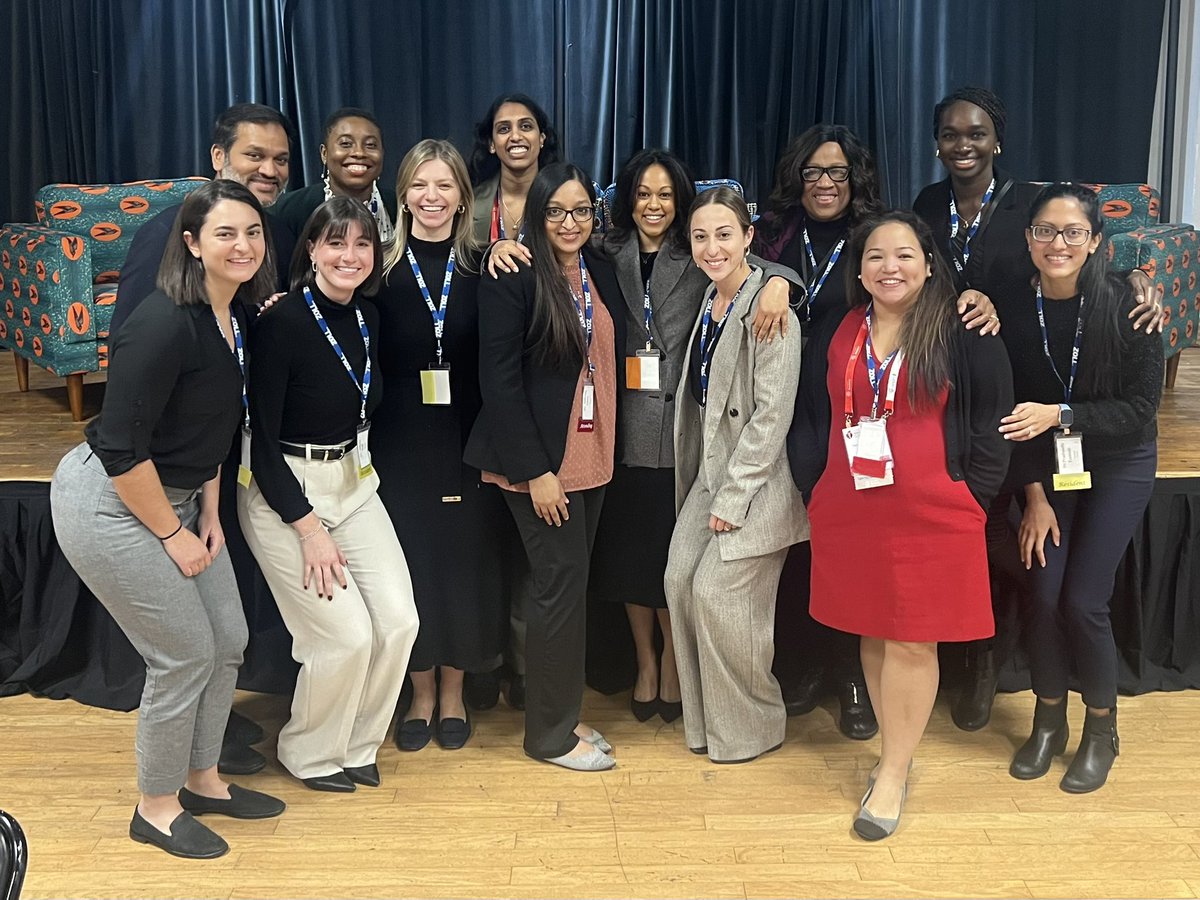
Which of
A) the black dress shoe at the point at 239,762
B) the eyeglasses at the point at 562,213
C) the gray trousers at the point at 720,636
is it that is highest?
the eyeglasses at the point at 562,213

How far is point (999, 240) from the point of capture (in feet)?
10.2

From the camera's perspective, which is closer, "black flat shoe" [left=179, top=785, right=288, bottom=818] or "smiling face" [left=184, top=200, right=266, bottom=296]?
"smiling face" [left=184, top=200, right=266, bottom=296]

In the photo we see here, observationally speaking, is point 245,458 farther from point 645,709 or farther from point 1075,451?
point 1075,451

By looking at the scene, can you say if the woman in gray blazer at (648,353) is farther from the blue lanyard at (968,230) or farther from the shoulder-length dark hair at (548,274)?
the blue lanyard at (968,230)

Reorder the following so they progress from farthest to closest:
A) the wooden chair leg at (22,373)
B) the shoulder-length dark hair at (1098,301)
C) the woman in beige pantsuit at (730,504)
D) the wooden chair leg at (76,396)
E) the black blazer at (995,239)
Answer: the wooden chair leg at (22,373)
the wooden chair leg at (76,396)
the black blazer at (995,239)
the woman in beige pantsuit at (730,504)
the shoulder-length dark hair at (1098,301)

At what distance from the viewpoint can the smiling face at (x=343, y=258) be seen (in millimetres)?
2631

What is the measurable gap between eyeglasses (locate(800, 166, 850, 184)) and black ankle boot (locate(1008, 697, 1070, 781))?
4.63 feet

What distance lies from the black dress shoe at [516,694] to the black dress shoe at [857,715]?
0.87m

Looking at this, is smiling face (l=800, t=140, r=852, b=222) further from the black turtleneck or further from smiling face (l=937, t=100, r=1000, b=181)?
the black turtleneck

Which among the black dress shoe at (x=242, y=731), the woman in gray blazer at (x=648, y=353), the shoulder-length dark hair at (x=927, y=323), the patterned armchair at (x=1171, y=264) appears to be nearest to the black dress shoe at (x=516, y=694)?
the woman in gray blazer at (x=648, y=353)

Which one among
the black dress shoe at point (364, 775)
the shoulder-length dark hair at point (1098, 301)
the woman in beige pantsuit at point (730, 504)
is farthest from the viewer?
the black dress shoe at point (364, 775)

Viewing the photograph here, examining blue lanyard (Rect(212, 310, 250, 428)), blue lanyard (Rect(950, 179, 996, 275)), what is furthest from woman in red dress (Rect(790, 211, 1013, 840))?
blue lanyard (Rect(212, 310, 250, 428))

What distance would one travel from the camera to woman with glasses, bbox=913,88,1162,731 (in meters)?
3.09

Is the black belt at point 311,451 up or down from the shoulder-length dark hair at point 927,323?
down
